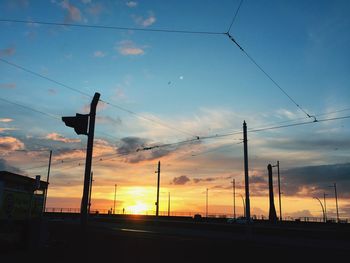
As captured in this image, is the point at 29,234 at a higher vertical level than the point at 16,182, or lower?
lower

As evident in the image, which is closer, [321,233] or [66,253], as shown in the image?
[66,253]

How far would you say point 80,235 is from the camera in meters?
14.0

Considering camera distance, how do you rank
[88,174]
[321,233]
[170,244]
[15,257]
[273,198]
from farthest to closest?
[273,198] < [321,233] < [170,244] < [88,174] < [15,257]

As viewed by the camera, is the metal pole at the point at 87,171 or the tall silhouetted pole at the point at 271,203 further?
the tall silhouetted pole at the point at 271,203

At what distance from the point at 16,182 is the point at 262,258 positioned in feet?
34.4

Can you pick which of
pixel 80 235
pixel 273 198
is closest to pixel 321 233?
pixel 80 235

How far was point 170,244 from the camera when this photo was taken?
672 inches

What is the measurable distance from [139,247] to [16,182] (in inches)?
228

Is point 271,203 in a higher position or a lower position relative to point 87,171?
higher

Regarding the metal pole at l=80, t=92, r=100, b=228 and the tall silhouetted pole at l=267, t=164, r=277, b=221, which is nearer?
the metal pole at l=80, t=92, r=100, b=228

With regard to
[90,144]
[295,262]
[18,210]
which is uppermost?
[90,144]

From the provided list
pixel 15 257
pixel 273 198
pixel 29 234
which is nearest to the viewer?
pixel 15 257

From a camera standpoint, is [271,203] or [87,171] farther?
[271,203]

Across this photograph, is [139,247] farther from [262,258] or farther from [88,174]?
[262,258]
